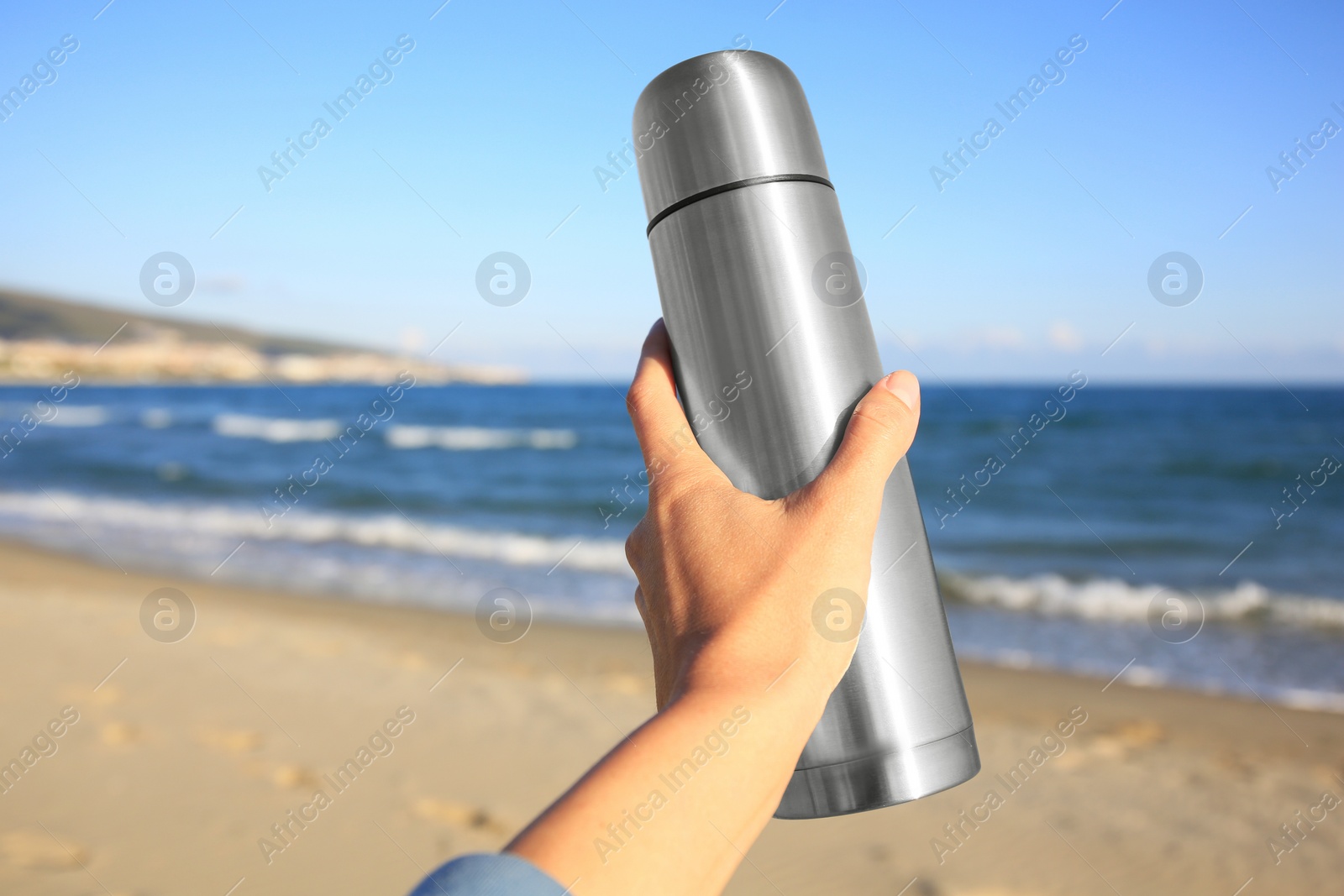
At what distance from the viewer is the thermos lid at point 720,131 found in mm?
663

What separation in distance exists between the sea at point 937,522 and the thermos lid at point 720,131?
4323 millimetres

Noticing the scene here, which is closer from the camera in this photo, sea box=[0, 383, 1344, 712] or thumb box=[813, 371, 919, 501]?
thumb box=[813, 371, 919, 501]

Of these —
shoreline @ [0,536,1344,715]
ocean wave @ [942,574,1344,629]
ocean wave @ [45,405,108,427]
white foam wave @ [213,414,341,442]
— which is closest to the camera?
shoreline @ [0,536,1344,715]

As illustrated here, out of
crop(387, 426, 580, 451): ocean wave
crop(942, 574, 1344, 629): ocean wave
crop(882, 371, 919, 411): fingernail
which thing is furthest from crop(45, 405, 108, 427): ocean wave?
crop(882, 371, 919, 411): fingernail

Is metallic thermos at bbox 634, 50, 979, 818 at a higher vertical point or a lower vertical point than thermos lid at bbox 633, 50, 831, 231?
lower

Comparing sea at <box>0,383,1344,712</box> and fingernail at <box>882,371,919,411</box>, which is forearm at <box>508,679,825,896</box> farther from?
sea at <box>0,383,1344,712</box>

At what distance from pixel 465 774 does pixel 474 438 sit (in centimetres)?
1662

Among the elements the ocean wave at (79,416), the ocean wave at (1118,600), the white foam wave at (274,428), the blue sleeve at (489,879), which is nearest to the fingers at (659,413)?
the blue sleeve at (489,879)

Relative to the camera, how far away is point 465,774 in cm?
297

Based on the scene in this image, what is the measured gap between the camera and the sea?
5312 mm

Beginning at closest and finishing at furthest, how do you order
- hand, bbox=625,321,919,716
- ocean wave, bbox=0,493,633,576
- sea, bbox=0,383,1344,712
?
hand, bbox=625,321,919,716 < sea, bbox=0,383,1344,712 < ocean wave, bbox=0,493,633,576

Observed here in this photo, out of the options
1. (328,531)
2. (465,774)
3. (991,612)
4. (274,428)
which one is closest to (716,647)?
(465,774)

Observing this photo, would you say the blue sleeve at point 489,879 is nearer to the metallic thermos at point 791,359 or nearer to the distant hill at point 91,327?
the metallic thermos at point 791,359

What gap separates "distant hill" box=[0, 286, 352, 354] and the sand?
52732 millimetres
